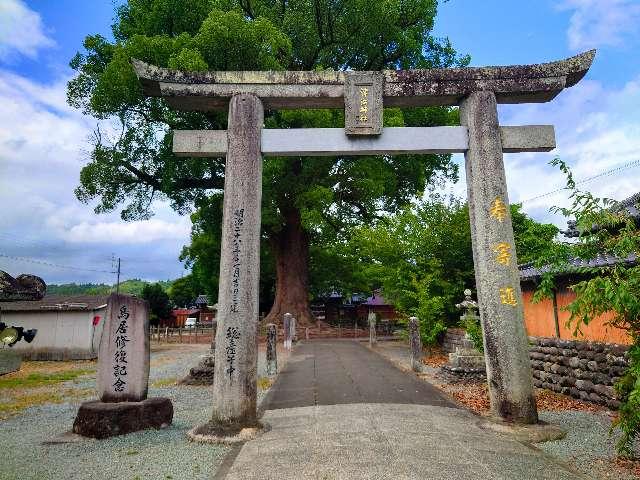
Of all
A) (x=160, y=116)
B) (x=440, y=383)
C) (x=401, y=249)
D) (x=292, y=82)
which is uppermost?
(x=160, y=116)

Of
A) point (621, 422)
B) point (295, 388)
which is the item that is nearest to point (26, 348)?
point (295, 388)

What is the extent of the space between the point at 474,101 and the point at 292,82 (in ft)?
10.5

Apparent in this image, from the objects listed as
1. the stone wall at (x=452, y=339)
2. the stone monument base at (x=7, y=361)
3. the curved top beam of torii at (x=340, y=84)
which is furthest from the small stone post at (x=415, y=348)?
the stone monument base at (x=7, y=361)

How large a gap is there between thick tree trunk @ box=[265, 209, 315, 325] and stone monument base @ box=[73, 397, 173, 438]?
19.2m

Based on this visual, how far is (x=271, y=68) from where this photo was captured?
1930 centimetres

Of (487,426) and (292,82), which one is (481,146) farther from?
(487,426)

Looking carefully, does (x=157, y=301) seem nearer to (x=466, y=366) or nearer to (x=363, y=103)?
(x=466, y=366)

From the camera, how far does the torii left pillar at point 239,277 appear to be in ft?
20.3

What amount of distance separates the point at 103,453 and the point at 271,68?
17.5 metres

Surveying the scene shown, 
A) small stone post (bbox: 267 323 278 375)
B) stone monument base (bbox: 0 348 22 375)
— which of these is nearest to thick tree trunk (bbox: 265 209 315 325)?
small stone post (bbox: 267 323 278 375)

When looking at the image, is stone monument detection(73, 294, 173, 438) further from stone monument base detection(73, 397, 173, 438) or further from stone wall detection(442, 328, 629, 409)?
stone wall detection(442, 328, 629, 409)

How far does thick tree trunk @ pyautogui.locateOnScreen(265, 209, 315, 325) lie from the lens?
26375mm

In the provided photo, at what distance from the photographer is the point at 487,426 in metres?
6.43

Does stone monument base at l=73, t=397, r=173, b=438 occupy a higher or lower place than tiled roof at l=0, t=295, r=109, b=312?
lower
